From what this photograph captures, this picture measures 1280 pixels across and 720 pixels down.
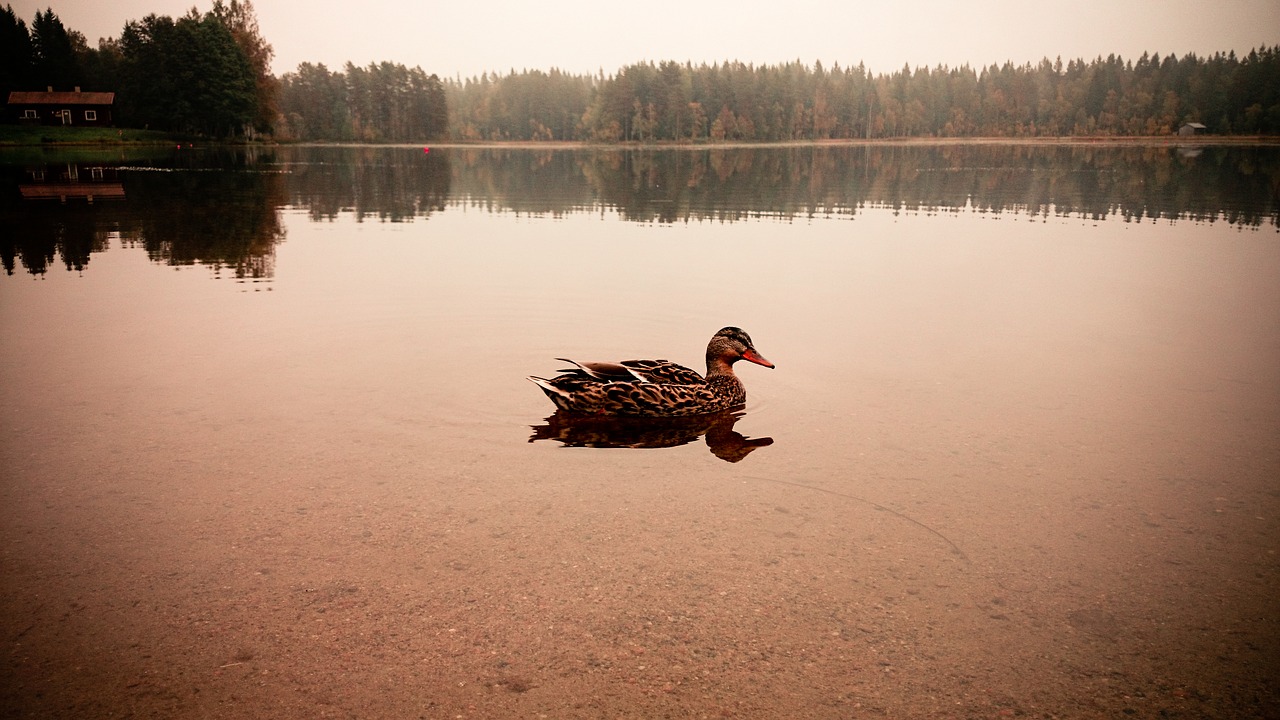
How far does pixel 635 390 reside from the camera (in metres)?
8.41

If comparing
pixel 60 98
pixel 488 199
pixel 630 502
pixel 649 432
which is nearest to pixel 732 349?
pixel 649 432

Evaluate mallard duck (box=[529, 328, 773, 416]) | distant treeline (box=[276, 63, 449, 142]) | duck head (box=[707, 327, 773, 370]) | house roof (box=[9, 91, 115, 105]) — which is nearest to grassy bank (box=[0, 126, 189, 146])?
house roof (box=[9, 91, 115, 105])

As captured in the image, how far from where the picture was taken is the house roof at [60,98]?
97.2 m

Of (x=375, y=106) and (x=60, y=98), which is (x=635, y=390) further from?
(x=375, y=106)

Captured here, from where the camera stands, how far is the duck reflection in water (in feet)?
25.9

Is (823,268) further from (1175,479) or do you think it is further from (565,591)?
(565,591)

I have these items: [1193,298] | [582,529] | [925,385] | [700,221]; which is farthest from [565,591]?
[700,221]

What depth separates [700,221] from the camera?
87.6ft

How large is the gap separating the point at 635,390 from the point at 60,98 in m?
120

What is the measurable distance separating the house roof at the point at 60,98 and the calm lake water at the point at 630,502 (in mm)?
106888

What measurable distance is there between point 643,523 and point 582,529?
470 millimetres

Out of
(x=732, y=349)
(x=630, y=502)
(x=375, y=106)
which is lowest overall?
(x=630, y=502)

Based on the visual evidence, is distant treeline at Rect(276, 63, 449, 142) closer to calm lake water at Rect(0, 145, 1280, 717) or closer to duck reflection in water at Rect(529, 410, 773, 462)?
calm lake water at Rect(0, 145, 1280, 717)

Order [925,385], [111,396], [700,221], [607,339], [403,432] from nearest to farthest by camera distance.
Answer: [403,432] → [111,396] → [925,385] → [607,339] → [700,221]
